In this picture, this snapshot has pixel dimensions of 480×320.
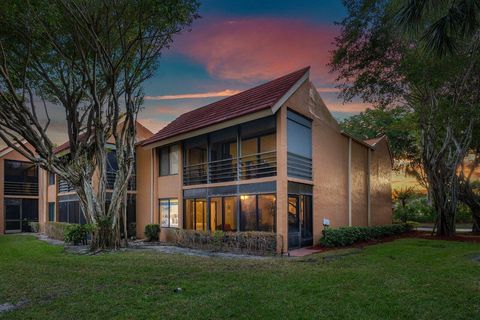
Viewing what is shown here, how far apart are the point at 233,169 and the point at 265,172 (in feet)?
8.53

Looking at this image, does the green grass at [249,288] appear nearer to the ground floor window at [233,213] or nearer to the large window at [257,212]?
the large window at [257,212]

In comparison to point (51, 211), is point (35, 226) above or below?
below

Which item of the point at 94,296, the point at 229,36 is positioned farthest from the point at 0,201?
the point at 94,296

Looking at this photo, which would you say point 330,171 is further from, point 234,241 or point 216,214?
point 234,241

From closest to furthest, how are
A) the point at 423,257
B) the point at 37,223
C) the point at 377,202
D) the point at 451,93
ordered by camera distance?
the point at 423,257
the point at 451,93
the point at 377,202
the point at 37,223

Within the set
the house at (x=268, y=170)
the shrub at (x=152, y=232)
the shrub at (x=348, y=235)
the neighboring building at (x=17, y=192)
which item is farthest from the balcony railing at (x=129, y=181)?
the neighboring building at (x=17, y=192)

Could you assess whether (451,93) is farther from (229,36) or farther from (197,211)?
(197,211)

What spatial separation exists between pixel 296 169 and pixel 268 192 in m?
1.73

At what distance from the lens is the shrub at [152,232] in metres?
21.6

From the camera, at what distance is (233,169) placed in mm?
18266

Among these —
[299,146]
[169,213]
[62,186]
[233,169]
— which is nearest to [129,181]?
[169,213]

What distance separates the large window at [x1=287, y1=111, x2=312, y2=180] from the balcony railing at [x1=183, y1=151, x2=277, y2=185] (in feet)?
2.54

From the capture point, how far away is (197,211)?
19.9 meters

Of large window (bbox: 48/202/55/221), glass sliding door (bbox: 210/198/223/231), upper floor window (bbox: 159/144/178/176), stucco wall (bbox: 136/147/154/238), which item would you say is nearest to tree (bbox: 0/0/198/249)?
upper floor window (bbox: 159/144/178/176)
